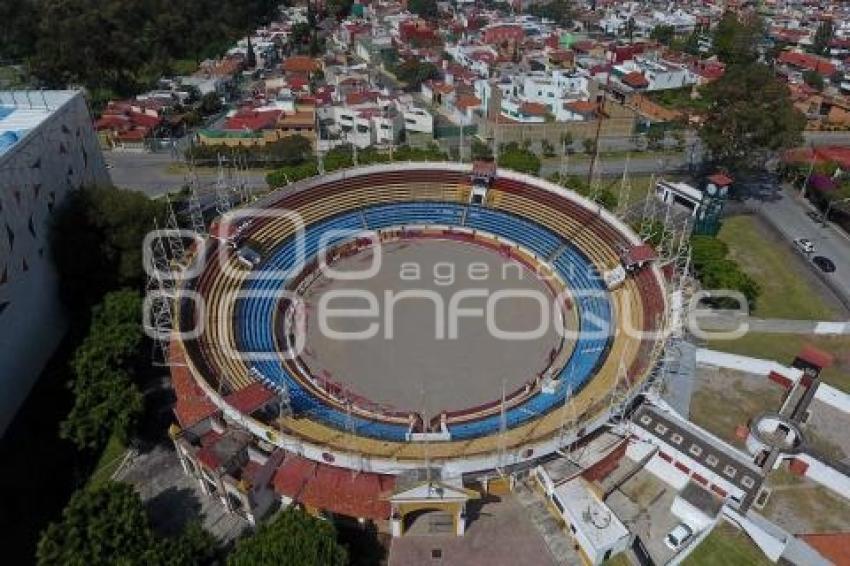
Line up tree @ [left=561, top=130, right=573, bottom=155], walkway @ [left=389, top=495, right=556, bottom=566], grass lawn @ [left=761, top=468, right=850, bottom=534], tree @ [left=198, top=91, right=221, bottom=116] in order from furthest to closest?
tree @ [left=198, top=91, right=221, bottom=116], tree @ [left=561, top=130, right=573, bottom=155], grass lawn @ [left=761, top=468, right=850, bottom=534], walkway @ [left=389, top=495, right=556, bottom=566]

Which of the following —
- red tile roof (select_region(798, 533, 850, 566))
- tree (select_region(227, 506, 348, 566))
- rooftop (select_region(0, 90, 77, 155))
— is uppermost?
rooftop (select_region(0, 90, 77, 155))

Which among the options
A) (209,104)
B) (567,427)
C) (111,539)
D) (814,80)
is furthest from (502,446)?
(814,80)

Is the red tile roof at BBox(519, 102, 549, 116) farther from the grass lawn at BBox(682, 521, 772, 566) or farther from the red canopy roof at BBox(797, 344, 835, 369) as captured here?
the grass lawn at BBox(682, 521, 772, 566)

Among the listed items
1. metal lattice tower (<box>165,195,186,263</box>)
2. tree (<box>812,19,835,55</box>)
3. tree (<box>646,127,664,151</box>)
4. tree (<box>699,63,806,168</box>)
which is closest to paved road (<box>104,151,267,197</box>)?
metal lattice tower (<box>165,195,186,263</box>)

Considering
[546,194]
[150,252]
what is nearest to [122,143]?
[150,252]

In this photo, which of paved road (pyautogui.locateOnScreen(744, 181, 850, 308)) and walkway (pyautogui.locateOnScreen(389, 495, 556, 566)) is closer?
walkway (pyautogui.locateOnScreen(389, 495, 556, 566))

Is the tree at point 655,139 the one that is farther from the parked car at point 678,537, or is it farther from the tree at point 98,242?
the tree at point 98,242

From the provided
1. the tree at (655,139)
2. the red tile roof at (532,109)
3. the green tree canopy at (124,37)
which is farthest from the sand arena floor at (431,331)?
the green tree canopy at (124,37)

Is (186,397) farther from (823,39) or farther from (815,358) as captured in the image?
(823,39)
